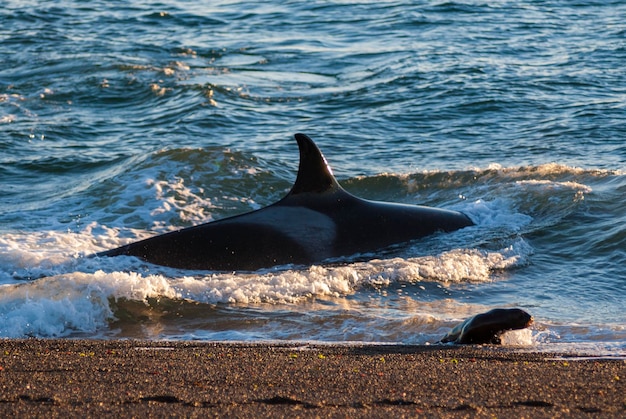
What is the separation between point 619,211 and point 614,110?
5287 mm

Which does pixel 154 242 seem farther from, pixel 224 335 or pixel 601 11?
pixel 601 11

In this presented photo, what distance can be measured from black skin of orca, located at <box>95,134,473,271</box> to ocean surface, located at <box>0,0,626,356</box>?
Result: 0.22m

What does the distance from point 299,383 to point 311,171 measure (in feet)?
16.6

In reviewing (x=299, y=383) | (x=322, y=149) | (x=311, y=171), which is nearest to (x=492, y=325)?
(x=299, y=383)

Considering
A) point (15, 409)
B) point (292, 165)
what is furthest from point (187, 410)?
point (292, 165)

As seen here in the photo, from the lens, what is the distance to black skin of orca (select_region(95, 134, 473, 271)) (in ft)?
34.2

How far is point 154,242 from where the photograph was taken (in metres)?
10.6

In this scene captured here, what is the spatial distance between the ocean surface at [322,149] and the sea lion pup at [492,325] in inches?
8.9

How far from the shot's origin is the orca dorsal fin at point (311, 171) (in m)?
10.4

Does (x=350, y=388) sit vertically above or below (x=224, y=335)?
above

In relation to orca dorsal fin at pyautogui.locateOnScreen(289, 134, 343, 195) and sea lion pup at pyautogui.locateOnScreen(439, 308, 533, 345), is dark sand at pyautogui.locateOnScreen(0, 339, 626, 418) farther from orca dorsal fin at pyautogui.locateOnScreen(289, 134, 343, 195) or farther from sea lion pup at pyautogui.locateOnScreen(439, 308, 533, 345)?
orca dorsal fin at pyautogui.locateOnScreen(289, 134, 343, 195)

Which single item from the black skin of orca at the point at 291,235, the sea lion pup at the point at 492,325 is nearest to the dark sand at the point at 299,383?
the sea lion pup at the point at 492,325

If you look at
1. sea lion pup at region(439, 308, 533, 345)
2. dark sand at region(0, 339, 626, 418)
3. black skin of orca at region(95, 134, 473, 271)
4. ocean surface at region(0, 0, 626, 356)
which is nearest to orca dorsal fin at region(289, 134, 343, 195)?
black skin of orca at region(95, 134, 473, 271)

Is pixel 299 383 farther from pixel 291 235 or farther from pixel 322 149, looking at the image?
pixel 322 149
